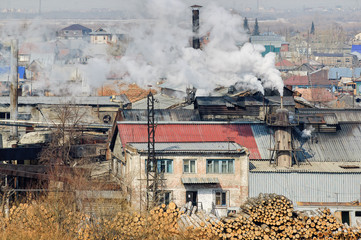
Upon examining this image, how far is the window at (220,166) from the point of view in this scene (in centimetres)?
3575

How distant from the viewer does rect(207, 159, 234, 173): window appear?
3575 centimetres

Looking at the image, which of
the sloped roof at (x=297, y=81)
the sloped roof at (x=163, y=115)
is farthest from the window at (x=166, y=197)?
the sloped roof at (x=297, y=81)

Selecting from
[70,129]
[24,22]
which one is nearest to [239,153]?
[70,129]

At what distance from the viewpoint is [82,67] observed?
249 feet

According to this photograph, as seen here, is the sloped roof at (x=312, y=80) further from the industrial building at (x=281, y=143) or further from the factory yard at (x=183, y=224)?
the factory yard at (x=183, y=224)

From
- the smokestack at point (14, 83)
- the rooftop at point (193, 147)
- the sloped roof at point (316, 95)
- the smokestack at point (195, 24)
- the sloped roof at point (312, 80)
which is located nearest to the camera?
the rooftop at point (193, 147)

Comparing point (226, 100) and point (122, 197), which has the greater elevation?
point (226, 100)

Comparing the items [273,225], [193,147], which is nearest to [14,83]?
[193,147]

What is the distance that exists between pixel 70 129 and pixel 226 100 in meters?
11.2

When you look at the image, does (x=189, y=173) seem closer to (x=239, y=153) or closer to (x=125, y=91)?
(x=239, y=153)

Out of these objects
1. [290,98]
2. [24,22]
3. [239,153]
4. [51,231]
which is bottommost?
[51,231]

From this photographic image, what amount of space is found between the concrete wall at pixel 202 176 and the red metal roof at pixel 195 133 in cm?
299

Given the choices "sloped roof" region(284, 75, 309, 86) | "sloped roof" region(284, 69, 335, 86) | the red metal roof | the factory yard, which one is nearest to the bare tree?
the red metal roof

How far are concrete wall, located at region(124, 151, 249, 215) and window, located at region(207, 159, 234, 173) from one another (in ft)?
0.66
